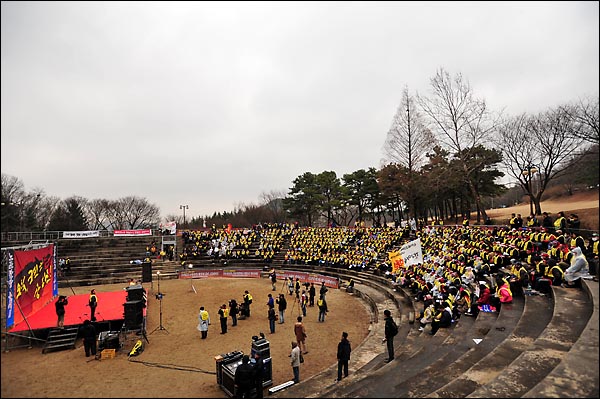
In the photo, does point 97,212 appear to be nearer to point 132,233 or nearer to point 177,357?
point 132,233

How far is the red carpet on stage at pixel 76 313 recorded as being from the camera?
13772mm

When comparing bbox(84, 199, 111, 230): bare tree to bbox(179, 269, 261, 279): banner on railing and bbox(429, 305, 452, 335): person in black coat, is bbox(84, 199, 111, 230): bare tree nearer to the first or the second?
bbox(179, 269, 261, 279): banner on railing

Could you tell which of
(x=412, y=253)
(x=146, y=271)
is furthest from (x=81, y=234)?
(x=412, y=253)

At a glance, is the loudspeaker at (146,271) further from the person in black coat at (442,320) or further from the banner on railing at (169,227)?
the person in black coat at (442,320)

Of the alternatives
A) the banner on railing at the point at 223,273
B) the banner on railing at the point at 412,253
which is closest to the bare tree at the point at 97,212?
the banner on railing at the point at 223,273

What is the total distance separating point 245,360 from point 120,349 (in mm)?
6876

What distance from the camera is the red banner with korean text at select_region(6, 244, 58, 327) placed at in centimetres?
1301

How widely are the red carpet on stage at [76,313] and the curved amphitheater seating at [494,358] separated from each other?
36.0 feet

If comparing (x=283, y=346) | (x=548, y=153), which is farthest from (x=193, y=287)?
(x=548, y=153)

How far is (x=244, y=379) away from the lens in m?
8.05

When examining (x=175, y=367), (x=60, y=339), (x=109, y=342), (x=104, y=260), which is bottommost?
(x=175, y=367)

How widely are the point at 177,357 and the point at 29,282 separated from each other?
909 centimetres

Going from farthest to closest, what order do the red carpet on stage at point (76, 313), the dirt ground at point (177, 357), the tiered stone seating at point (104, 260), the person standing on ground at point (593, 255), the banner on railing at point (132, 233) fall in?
the banner on railing at point (132, 233), the tiered stone seating at point (104, 260), the red carpet on stage at point (76, 313), the person standing on ground at point (593, 255), the dirt ground at point (177, 357)

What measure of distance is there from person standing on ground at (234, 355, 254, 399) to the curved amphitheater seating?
3.37 feet
